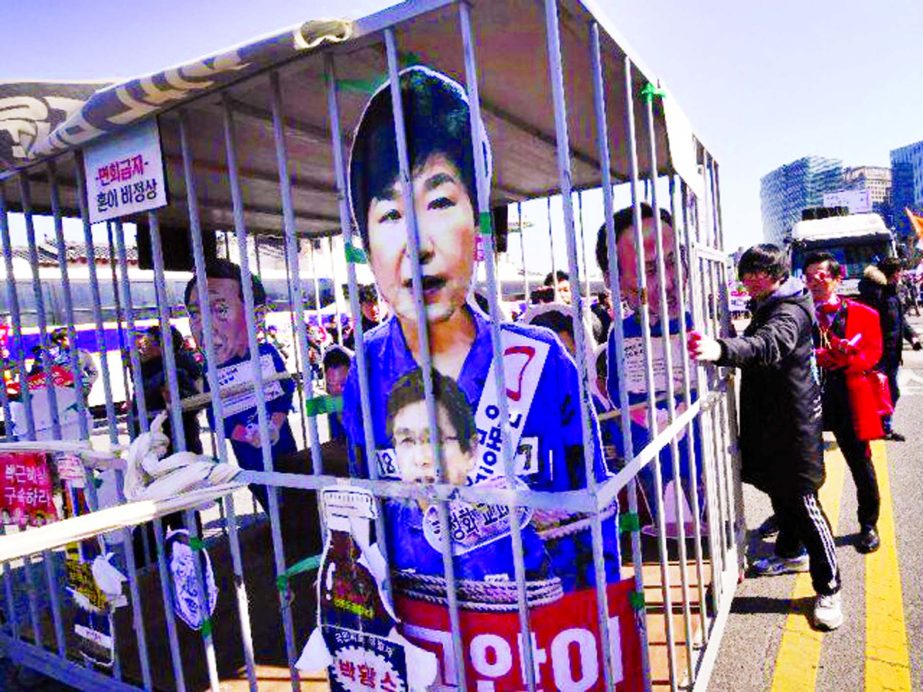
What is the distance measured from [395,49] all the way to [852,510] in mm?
4663

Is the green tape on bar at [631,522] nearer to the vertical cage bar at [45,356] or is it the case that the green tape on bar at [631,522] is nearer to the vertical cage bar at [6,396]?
the vertical cage bar at [45,356]

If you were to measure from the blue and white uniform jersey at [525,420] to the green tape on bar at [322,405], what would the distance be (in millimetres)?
190

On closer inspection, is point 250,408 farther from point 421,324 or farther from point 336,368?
point 421,324

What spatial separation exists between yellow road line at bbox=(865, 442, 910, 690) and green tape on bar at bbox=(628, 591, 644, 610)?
58.0 inches

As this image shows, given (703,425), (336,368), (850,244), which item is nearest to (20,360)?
(336,368)

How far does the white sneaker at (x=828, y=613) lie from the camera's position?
3045 mm

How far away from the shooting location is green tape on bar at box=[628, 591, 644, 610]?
77.8 inches

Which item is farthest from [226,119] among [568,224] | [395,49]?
A: [568,224]

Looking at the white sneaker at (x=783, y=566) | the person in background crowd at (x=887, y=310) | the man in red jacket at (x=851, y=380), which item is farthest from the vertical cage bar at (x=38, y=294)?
the person in background crowd at (x=887, y=310)

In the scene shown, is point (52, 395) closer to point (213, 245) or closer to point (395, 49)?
point (213, 245)

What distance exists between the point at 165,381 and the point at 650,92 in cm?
391

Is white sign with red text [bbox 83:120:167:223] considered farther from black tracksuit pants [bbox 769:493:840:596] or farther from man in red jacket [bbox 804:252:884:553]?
man in red jacket [bbox 804:252:884:553]

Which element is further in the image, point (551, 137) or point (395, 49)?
point (551, 137)

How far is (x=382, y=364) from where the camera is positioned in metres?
1.99
